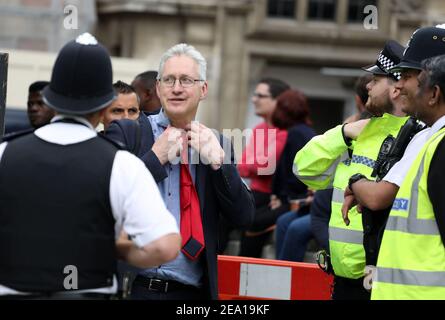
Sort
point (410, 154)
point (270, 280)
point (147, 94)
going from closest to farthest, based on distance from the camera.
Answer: point (410, 154) → point (270, 280) → point (147, 94)

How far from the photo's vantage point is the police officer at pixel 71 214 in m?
3.69

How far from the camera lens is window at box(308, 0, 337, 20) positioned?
1881 centimetres

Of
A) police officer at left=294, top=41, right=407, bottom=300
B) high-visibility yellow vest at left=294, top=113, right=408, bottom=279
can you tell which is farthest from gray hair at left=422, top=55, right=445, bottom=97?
high-visibility yellow vest at left=294, top=113, right=408, bottom=279

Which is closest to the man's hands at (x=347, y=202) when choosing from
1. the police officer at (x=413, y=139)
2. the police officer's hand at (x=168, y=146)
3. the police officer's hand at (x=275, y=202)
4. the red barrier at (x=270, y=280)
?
the police officer at (x=413, y=139)

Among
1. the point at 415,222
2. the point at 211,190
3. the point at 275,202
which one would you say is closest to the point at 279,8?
the point at 275,202

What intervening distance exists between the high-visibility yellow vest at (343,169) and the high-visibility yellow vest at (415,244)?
41.3 inches

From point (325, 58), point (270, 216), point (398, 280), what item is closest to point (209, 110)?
point (325, 58)

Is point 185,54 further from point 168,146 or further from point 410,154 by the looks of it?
point 410,154

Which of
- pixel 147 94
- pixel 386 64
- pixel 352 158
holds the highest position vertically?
pixel 386 64

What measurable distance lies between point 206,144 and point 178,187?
25cm

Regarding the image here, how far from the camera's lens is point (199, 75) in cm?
481

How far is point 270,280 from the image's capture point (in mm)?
6367

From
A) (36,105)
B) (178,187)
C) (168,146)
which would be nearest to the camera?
(168,146)

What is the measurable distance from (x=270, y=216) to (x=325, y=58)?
10219 millimetres
